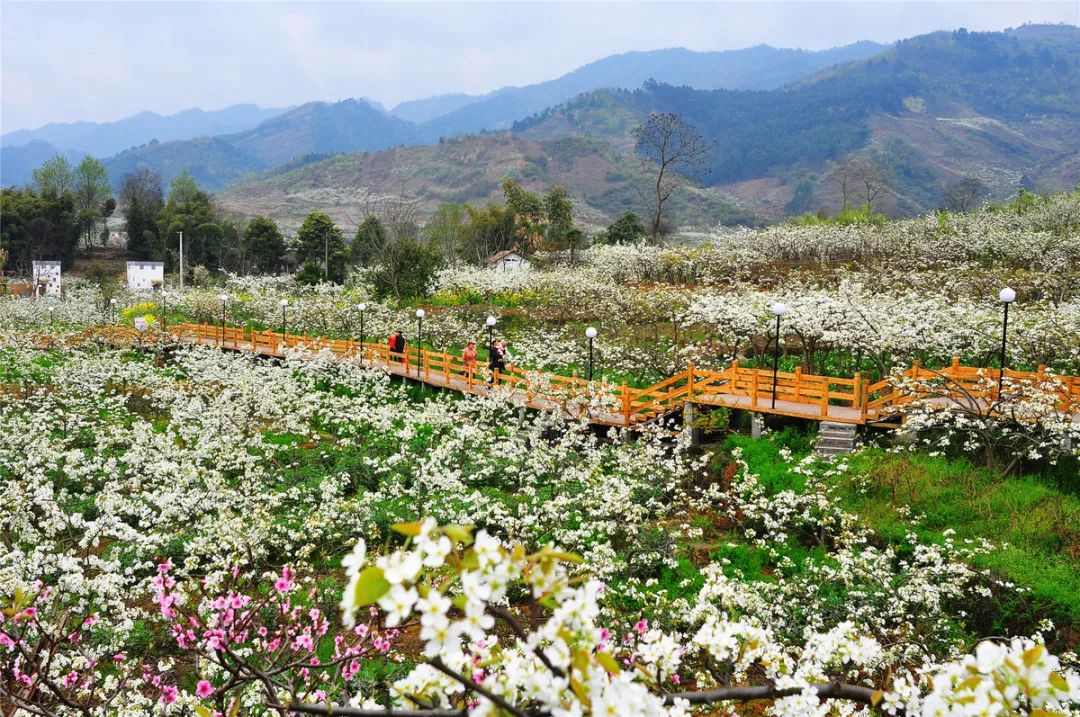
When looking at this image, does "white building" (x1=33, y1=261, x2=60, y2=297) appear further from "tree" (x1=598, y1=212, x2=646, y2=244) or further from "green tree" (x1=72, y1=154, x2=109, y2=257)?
"tree" (x1=598, y1=212, x2=646, y2=244)

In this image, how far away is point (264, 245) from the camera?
64250mm

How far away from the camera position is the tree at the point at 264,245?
63906 millimetres

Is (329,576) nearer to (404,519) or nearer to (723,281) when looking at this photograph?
(404,519)

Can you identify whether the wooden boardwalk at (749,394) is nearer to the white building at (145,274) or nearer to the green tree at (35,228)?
the white building at (145,274)

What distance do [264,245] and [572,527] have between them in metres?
58.9

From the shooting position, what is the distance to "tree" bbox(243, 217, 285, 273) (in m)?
63.9

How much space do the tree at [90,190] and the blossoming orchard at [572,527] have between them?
187ft

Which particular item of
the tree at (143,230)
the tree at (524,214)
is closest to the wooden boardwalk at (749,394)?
the tree at (524,214)

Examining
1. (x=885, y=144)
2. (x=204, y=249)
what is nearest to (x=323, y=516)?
(x=204, y=249)

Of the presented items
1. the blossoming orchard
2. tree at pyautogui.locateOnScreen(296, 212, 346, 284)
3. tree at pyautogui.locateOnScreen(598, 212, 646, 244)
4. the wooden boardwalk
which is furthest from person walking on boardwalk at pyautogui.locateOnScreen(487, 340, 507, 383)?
tree at pyautogui.locateOnScreen(598, 212, 646, 244)

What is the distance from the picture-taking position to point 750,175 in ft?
592

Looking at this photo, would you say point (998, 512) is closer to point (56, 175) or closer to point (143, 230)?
point (143, 230)

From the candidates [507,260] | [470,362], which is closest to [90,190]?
[507,260]

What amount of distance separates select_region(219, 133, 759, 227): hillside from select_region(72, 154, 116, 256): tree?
41994 mm
